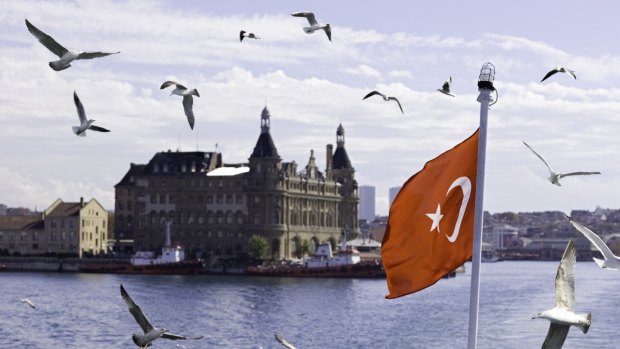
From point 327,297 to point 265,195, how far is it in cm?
5734

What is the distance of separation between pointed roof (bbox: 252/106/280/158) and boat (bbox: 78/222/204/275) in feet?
48.9

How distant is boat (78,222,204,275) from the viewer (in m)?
134

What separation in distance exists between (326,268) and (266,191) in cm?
2041

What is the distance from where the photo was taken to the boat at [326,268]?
133m

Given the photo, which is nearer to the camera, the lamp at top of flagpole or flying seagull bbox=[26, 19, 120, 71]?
the lamp at top of flagpole

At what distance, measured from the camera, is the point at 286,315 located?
73.2m

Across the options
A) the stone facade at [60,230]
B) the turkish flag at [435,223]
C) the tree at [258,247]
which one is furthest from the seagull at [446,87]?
the stone facade at [60,230]

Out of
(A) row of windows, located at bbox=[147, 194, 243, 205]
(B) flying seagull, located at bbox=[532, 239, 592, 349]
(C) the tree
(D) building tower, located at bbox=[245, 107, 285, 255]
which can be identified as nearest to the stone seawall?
(A) row of windows, located at bbox=[147, 194, 243, 205]

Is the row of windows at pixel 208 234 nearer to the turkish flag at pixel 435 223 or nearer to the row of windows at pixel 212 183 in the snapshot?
the row of windows at pixel 212 183

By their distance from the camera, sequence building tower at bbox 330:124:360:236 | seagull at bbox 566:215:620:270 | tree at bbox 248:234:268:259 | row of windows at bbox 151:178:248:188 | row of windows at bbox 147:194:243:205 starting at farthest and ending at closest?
building tower at bbox 330:124:360:236 → row of windows at bbox 147:194:243:205 → row of windows at bbox 151:178:248:188 → tree at bbox 248:234:268:259 → seagull at bbox 566:215:620:270

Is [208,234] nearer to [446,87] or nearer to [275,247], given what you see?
[275,247]

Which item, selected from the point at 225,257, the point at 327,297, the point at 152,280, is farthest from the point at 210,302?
the point at 225,257

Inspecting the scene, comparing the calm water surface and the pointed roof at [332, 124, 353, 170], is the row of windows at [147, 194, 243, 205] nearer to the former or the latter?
the pointed roof at [332, 124, 353, 170]

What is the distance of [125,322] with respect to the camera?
214 feet
